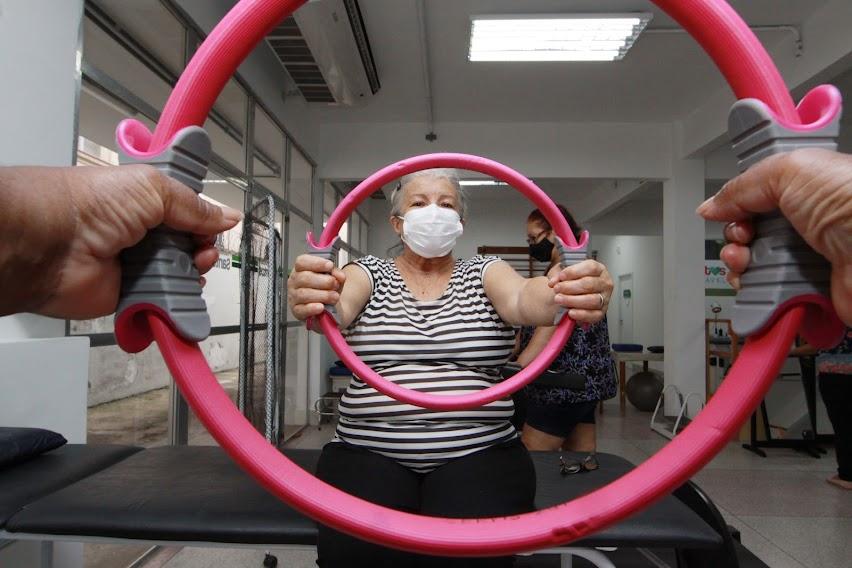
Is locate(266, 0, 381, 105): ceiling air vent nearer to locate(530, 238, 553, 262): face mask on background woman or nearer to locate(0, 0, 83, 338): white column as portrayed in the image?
locate(0, 0, 83, 338): white column

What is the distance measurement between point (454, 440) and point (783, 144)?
907mm

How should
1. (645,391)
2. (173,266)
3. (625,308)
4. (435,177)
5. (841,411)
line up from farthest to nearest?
(625,308), (645,391), (841,411), (435,177), (173,266)

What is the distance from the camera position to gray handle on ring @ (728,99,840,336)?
0.60 m

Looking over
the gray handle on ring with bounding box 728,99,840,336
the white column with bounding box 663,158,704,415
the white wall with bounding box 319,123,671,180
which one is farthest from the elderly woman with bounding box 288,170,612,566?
the white column with bounding box 663,158,704,415

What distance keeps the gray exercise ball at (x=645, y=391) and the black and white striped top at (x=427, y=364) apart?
6.00 metres

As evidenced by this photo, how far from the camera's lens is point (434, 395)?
47.4 inches

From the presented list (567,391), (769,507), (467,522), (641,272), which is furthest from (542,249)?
(641,272)

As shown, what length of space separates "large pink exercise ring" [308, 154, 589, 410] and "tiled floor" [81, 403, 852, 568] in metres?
1.96

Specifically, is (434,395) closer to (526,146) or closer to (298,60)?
(298,60)

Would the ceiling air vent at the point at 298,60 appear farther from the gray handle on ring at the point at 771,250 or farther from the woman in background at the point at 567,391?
the gray handle on ring at the point at 771,250

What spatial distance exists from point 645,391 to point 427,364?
6166 millimetres

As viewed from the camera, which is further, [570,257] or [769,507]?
[769,507]

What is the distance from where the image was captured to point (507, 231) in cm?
1065

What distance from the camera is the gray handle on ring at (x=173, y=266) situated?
65cm
